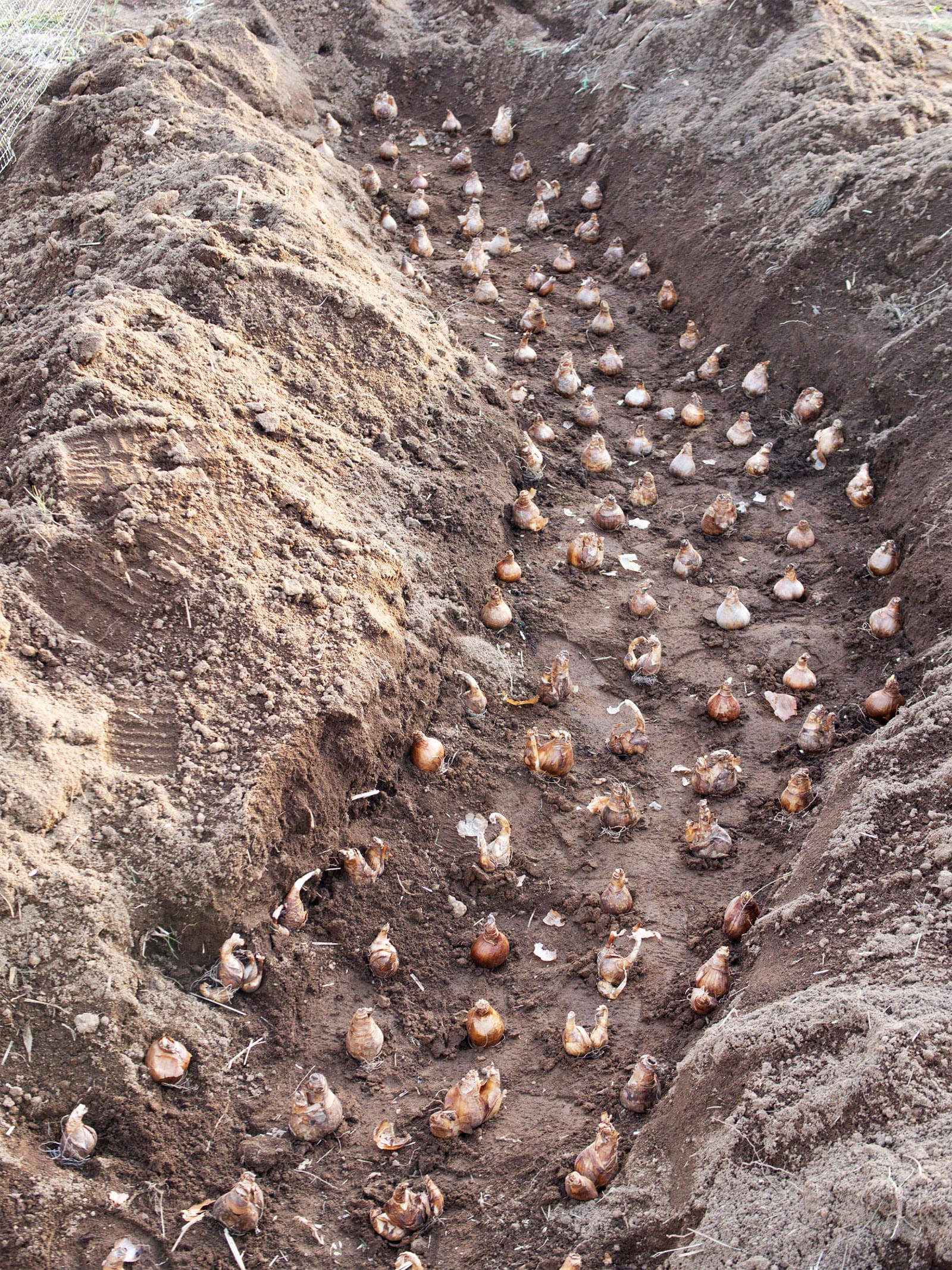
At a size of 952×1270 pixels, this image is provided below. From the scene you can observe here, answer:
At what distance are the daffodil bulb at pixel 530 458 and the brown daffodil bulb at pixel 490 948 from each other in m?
2.65

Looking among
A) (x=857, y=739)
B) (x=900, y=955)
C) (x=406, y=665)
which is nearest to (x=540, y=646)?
(x=406, y=665)

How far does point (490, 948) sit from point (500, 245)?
5313mm

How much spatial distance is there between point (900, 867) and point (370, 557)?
7.27ft

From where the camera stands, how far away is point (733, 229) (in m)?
6.33

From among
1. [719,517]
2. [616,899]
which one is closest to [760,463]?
[719,517]

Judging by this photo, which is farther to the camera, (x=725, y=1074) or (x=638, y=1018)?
(x=638, y=1018)

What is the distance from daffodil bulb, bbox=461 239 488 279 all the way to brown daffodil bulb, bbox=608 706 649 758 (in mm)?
3771

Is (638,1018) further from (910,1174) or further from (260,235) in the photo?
(260,235)

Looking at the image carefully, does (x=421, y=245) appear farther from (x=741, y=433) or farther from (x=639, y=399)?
(x=741, y=433)

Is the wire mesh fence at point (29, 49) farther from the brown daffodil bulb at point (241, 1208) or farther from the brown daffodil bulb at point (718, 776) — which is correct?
the brown daffodil bulb at point (241, 1208)

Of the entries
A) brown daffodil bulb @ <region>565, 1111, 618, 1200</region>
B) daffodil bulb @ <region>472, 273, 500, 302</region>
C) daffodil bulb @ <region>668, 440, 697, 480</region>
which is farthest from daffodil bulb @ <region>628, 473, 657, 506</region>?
brown daffodil bulb @ <region>565, 1111, 618, 1200</region>

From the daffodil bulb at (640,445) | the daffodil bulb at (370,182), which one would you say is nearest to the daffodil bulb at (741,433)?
the daffodil bulb at (640,445)

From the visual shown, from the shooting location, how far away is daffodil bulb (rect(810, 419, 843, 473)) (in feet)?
17.3

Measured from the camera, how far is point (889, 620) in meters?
4.36
